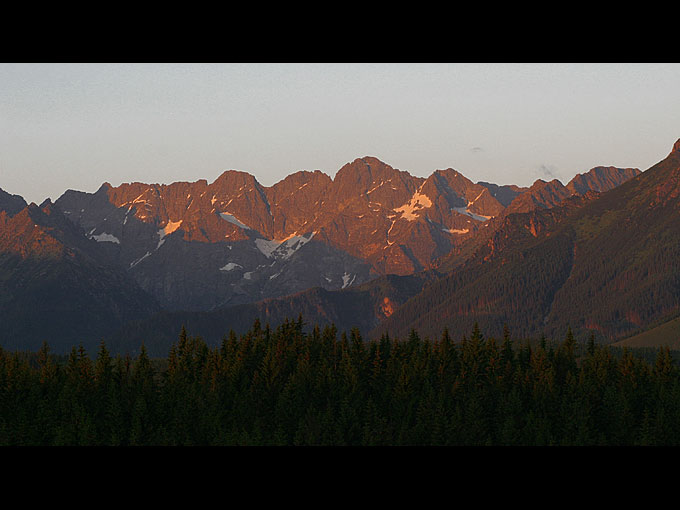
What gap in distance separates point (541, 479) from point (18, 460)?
1589 cm

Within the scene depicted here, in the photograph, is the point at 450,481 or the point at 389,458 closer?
the point at 450,481

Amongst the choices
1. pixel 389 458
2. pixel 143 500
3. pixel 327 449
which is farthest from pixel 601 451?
pixel 143 500

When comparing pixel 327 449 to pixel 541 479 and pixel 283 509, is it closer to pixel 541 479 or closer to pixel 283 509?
pixel 283 509

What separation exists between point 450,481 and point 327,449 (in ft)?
12.7
